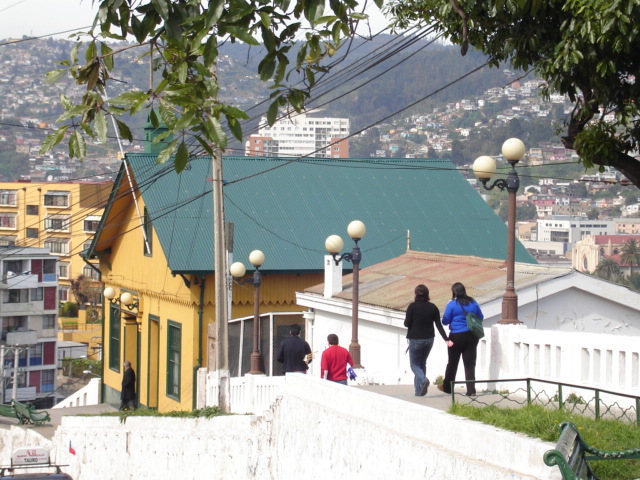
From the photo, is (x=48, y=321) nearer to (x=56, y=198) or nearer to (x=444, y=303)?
(x=56, y=198)

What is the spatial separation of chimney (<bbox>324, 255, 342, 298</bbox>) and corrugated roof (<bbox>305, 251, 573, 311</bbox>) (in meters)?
0.17

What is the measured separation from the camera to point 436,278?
1769 cm

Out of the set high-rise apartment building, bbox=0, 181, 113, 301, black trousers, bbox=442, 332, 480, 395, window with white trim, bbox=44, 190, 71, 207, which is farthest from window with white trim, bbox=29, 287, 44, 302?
black trousers, bbox=442, 332, 480, 395

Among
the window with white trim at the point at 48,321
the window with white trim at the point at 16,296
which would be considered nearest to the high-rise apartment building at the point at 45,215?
the window with white trim at the point at 48,321

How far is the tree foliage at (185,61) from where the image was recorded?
246 inches

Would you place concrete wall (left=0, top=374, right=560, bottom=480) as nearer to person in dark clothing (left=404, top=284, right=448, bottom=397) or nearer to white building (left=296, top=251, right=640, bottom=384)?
person in dark clothing (left=404, top=284, right=448, bottom=397)

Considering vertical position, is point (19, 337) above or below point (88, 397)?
below

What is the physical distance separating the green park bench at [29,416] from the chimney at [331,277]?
9817 millimetres

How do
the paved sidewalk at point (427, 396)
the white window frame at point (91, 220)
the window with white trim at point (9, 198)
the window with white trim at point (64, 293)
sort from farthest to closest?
the window with white trim at point (64, 293), the window with white trim at point (9, 198), the white window frame at point (91, 220), the paved sidewalk at point (427, 396)

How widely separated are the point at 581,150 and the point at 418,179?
1857 cm

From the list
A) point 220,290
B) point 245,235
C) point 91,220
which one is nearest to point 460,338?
point 220,290

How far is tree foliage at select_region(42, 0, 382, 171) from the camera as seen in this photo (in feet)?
20.5

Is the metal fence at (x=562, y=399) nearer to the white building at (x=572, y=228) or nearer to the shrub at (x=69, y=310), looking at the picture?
the shrub at (x=69, y=310)

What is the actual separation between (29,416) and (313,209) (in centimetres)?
829
